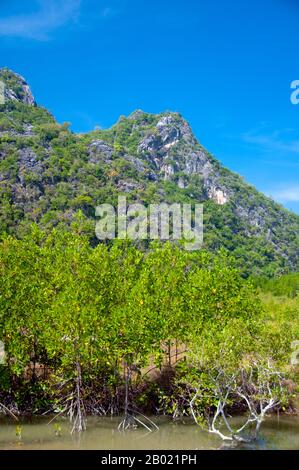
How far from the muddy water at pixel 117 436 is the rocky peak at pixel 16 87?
13046cm

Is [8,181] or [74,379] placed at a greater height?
[8,181]

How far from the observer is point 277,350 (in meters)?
19.7

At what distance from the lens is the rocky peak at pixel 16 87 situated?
144 meters

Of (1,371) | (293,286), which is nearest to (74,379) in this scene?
(1,371)

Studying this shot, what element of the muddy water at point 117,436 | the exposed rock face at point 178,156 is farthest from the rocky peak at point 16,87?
the muddy water at point 117,436

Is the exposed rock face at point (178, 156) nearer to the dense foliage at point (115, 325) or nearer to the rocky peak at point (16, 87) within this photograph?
the rocky peak at point (16, 87)

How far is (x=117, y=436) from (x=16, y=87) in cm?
14083

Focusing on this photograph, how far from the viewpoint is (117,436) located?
18.8 m

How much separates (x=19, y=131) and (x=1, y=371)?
100273 mm

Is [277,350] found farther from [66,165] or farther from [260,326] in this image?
[66,165]

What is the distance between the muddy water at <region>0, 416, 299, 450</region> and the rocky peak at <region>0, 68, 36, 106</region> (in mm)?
130456

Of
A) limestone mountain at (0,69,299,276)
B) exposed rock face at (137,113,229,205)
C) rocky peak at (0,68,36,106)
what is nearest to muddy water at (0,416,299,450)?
limestone mountain at (0,69,299,276)
